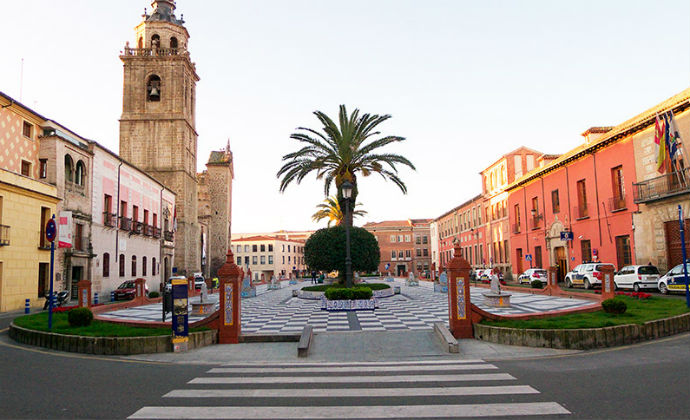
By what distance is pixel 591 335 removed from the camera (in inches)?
403

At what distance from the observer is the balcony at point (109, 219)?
32134 mm

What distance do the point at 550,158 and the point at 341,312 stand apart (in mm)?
29574

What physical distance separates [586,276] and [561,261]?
29.2 feet

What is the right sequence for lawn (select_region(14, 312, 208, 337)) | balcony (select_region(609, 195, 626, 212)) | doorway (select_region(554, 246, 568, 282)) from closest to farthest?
1. lawn (select_region(14, 312, 208, 337))
2. balcony (select_region(609, 195, 626, 212))
3. doorway (select_region(554, 246, 568, 282))

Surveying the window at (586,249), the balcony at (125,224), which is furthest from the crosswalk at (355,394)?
the balcony at (125,224)

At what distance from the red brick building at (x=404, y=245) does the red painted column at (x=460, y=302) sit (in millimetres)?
→ 80932

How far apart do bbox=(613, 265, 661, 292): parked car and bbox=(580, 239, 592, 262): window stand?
748 centimetres

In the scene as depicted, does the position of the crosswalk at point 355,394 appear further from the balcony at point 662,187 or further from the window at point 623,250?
the window at point 623,250

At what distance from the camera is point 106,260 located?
32.1 metres

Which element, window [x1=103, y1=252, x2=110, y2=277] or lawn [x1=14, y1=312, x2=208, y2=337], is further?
window [x1=103, y1=252, x2=110, y2=277]

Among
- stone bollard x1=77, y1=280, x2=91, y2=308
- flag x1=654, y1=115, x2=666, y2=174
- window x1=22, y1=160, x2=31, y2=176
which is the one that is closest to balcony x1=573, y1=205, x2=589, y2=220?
flag x1=654, y1=115, x2=666, y2=174

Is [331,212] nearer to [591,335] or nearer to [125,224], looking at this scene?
[125,224]

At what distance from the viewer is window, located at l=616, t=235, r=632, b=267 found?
86.1ft

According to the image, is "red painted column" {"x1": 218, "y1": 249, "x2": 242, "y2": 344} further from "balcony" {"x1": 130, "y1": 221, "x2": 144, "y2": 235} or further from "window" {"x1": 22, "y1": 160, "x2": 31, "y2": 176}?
"balcony" {"x1": 130, "y1": 221, "x2": 144, "y2": 235}
